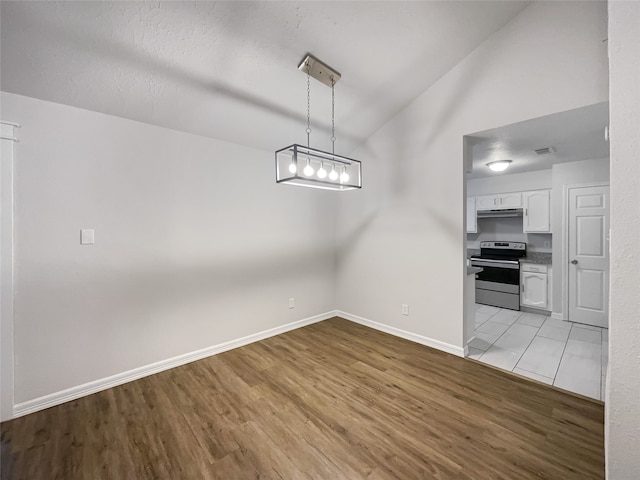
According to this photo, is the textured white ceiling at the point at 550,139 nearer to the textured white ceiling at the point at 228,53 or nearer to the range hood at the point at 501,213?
the range hood at the point at 501,213

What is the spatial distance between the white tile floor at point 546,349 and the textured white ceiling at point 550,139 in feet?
7.48

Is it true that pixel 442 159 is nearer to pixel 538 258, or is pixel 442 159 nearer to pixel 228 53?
pixel 228 53

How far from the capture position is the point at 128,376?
247cm

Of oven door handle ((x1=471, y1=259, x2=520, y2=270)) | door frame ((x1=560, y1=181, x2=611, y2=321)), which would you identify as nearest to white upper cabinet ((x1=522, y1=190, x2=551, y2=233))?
door frame ((x1=560, y1=181, x2=611, y2=321))

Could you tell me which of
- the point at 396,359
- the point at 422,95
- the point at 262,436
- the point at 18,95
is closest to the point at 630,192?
the point at 262,436

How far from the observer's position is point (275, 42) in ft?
6.97

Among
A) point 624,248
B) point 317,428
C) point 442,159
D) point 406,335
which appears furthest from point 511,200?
point 317,428

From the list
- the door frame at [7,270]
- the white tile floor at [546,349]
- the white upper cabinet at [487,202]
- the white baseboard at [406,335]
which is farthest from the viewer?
the white upper cabinet at [487,202]

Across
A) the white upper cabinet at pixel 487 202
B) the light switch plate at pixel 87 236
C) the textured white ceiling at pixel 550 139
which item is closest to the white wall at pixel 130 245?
the light switch plate at pixel 87 236

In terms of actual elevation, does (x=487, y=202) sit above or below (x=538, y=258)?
above

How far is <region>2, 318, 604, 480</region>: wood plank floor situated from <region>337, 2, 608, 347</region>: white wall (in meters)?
0.87

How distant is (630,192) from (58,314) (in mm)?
3480

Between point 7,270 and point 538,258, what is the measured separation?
6.62 metres

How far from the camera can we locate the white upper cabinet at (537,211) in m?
4.22
